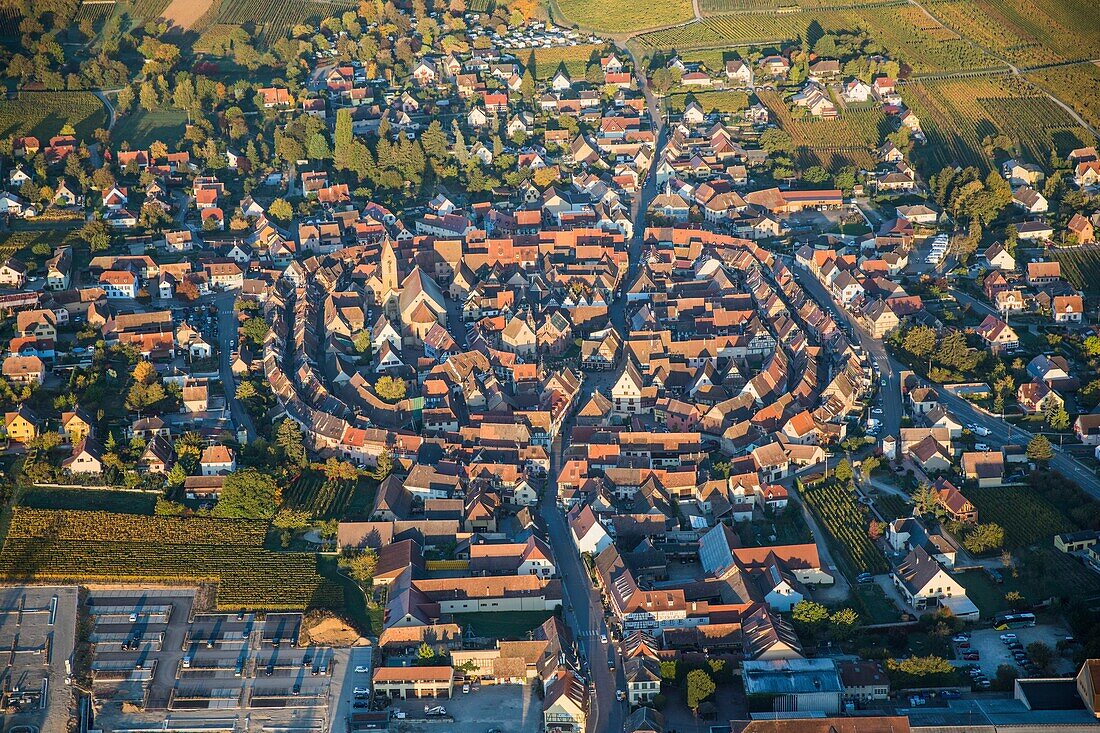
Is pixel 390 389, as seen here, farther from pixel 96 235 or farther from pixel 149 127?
pixel 149 127

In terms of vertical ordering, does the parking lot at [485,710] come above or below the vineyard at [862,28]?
above

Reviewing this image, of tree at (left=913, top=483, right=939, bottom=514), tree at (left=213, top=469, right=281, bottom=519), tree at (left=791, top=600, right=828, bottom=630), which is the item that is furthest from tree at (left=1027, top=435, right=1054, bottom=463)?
tree at (left=213, top=469, right=281, bottom=519)

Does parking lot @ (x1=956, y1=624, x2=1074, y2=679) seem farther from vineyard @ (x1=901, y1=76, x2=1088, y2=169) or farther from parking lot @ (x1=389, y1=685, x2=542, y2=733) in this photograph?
vineyard @ (x1=901, y1=76, x2=1088, y2=169)

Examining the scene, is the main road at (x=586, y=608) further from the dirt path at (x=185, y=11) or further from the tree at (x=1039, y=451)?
the dirt path at (x=185, y=11)

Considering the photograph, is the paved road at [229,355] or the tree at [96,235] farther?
the tree at [96,235]

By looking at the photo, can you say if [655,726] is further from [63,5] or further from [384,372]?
[63,5]

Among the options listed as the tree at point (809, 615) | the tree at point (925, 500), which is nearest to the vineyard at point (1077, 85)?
the tree at point (925, 500)
